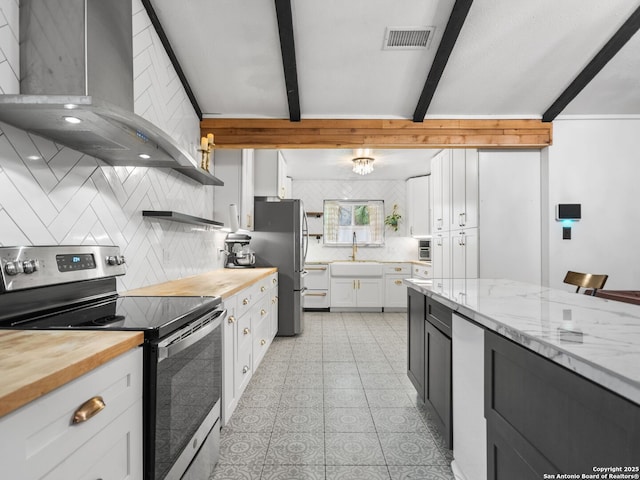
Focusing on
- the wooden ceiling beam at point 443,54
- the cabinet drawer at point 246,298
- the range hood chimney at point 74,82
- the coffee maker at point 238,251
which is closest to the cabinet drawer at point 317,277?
the coffee maker at point 238,251

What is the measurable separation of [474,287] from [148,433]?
5.86 ft

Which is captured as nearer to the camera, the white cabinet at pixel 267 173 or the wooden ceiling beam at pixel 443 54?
the wooden ceiling beam at pixel 443 54

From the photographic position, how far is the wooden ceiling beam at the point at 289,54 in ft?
7.87

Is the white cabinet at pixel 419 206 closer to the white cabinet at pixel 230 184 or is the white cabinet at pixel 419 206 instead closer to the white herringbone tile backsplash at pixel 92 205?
the white cabinet at pixel 230 184

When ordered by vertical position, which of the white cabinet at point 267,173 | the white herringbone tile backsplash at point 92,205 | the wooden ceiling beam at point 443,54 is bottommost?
the white herringbone tile backsplash at point 92,205

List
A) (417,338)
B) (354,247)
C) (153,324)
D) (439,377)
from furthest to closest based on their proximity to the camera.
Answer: (354,247)
(417,338)
(439,377)
(153,324)

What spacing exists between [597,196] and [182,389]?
4.13 metres

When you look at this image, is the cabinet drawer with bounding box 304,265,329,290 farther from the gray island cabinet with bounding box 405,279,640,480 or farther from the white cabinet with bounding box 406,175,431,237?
the gray island cabinet with bounding box 405,279,640,480

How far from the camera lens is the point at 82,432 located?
2.69ft

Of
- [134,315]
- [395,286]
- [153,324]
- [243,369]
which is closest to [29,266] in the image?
[134,315]

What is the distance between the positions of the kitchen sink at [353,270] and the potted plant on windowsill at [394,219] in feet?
3.22

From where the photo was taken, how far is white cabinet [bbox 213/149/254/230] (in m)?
3.61

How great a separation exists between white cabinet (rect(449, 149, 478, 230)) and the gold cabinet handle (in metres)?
3.58

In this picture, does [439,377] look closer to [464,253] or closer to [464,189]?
[464,253]
